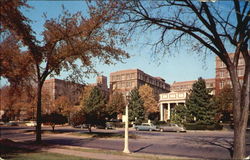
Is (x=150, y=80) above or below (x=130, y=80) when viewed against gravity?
above

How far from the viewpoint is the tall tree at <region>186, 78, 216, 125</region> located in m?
43.5

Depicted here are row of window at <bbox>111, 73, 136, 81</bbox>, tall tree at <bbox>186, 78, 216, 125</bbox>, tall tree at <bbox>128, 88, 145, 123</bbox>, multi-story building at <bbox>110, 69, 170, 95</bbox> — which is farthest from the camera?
row of window at <bbox>111, 73, 136, 81</bbox>

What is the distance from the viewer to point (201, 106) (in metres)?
45.4

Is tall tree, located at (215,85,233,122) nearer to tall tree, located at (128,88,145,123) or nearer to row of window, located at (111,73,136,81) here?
tall tree, located at (128,88,145,123)

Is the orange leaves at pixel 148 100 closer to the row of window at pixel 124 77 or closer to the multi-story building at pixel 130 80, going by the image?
the multi-story building at pixel 130 80

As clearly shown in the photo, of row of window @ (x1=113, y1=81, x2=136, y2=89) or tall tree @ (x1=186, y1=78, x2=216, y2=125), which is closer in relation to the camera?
tall tree @ (x1=186, y1=78, x2=216, y2=125)

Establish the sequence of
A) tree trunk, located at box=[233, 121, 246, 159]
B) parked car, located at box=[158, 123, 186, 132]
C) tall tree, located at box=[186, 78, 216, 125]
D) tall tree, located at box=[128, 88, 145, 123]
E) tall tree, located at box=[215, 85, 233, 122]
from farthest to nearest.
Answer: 1. tall tree, located at box=[128, 88, 145, 123]
2. tall tree, located at box=[186, 78, 216, 125]
3. tall tree, located at box=[215, 85, 233, 122]
4. parked car, located at box=[158, 123, 186, 132]
5. tree trunk, located at box=[233, 121, 246, 159]

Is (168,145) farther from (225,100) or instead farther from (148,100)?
(148,100)

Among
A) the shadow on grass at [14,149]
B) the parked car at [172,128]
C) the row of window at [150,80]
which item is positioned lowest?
the parked car at [172,128]

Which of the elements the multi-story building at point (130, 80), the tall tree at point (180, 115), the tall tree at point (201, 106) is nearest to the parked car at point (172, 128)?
the tall tree at point (201, 106)

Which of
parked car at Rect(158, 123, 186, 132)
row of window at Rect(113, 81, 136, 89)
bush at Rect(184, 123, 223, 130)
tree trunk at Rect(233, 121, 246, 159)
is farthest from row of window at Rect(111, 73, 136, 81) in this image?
tree trunk at Rect(233, 121, 246, 159)

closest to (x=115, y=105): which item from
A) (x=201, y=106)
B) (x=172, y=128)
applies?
(x=201, y=106)

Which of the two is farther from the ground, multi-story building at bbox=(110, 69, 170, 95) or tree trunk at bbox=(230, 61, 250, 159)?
multi-story building at bbox=(110, 69, 170, 95)

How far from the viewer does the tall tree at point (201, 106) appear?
4350 centimetres
